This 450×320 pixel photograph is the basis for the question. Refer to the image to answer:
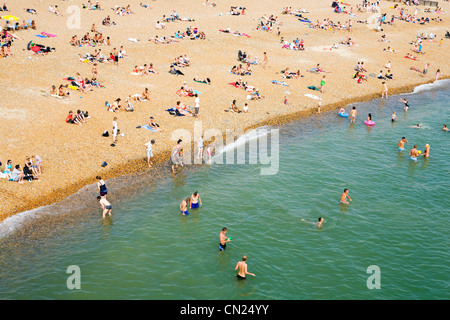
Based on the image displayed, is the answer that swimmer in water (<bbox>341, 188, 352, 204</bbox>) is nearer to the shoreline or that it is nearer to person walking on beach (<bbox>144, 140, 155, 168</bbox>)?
the shoreline

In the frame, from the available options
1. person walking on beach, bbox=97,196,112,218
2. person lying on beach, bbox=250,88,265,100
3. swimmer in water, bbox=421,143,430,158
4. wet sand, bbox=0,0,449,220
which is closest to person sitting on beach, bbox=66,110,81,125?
wet sand, bbox=0,0,449,220

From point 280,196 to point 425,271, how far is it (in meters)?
9.41

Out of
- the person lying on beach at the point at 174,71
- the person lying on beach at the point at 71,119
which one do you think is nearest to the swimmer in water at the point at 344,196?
the person lying on beach at the point at 71,119

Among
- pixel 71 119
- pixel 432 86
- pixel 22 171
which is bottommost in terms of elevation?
pixel 22 171

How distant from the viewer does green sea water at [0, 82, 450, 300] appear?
18.2 metres

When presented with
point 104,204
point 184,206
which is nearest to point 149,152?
point 184,206

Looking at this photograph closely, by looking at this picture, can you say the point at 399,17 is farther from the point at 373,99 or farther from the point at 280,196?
the point at 280,196

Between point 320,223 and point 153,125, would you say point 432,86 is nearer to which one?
point 320,223

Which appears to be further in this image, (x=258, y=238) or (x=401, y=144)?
(x=401, y=144)

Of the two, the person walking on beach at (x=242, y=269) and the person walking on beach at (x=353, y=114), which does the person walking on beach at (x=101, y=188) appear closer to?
the person walking on beach at (x=242, y=269)

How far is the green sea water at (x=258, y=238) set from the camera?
1819 centimetres

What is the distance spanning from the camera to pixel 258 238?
21.8 metres

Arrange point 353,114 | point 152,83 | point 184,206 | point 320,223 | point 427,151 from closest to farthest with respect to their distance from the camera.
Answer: point 320,223
point 184,206
point 427,151
point 353,114
point 152,83

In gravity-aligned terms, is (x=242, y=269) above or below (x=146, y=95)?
below
